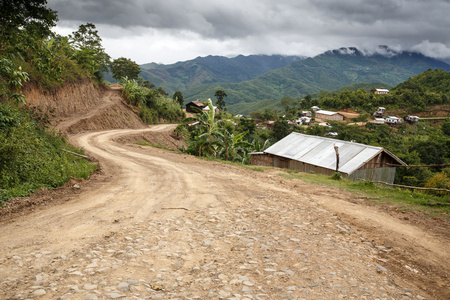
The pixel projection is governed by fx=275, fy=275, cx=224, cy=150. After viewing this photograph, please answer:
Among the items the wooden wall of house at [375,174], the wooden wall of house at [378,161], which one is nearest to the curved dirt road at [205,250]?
the wooden wall of house at [375,174]

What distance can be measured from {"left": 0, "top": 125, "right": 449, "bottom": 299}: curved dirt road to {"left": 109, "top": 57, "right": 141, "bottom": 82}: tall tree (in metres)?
52.0

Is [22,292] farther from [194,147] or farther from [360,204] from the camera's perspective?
[194,147]

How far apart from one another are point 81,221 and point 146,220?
4.63ft

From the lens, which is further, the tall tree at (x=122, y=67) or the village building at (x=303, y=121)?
the village building at (x=303, y=121)

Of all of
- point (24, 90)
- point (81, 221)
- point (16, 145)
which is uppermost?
point (24, 90)

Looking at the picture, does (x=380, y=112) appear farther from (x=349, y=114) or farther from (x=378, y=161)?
(x=378, y=161)

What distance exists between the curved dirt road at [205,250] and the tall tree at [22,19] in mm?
7013

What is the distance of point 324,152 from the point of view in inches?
918

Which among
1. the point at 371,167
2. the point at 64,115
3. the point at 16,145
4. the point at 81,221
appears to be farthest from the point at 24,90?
the point at 371,167

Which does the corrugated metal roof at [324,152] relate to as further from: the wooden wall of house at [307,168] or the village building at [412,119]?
the village building at [412,119]

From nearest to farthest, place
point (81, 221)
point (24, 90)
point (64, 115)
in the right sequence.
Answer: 1. point (81, 221)
2. point (24, 90)
3. point (64, 115)

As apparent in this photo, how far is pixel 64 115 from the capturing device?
29297 millimetres

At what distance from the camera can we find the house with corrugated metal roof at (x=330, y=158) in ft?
67.7

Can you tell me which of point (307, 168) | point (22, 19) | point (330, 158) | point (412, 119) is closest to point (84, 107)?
point (22, 19)
